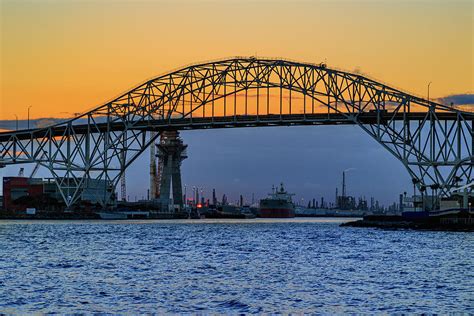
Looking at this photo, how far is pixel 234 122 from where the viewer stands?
124m

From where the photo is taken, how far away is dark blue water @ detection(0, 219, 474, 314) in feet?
107

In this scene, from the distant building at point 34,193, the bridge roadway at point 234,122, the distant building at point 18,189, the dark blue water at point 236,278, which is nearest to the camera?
the dark blue water at point 236,278

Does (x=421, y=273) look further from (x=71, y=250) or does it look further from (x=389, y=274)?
(x=71, y=250)

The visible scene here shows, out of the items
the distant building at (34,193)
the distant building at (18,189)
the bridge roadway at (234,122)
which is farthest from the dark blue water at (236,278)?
the distant building at (18,189)

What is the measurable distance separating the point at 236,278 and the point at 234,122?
82.9 m

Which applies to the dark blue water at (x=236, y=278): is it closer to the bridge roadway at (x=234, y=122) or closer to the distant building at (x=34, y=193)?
the bridge roadway at (x=234, y=122)

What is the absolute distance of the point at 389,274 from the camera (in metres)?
44.3

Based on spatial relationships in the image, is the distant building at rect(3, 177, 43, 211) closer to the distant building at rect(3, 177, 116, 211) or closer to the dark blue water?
the distant building at rect(3, 177, 116, 211)

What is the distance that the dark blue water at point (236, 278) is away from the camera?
32.5 meters

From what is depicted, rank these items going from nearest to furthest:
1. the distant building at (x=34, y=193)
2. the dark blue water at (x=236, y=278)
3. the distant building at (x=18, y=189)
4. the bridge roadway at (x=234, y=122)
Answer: the dark blue water at (x=236, y=278) < the bridge roadway at (x=234, y=122) < the distant building at (x=34, y=193) < the distant building at (x=18, y=189)

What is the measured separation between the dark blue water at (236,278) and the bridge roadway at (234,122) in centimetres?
4707

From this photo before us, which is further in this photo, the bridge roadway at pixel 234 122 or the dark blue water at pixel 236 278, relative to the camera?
the bridge roadway at pixel 234 122

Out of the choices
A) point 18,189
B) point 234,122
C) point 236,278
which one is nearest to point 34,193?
point 18,189

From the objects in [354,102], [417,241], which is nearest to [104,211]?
[354,102]
